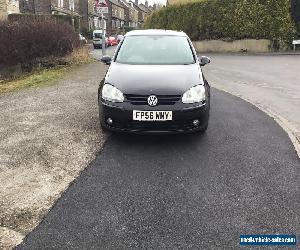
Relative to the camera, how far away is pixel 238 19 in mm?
25734

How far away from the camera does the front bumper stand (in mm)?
5496

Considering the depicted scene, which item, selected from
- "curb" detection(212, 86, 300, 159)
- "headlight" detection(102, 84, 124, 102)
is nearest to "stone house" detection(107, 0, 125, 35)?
"curb" detection(212, 86, 300, 159)

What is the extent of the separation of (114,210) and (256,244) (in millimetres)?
1425

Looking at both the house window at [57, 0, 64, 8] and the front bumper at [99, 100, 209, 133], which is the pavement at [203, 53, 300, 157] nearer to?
the front bumper at [99, 100, 209, 133]

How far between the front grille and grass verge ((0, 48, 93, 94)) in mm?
6535

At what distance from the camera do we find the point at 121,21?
279ft

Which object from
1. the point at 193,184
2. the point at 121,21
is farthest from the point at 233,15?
the point at 121,21

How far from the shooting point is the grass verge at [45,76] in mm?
11539

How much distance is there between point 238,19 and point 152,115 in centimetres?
2222

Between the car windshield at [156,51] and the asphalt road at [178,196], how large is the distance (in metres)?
1.40

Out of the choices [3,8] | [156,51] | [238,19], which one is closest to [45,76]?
[156,51]

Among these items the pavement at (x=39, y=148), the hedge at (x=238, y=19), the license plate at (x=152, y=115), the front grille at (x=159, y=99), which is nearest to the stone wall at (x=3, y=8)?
the hedge at (x=238, y=19)

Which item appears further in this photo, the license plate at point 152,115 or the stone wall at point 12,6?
the stone wall at point 12,6

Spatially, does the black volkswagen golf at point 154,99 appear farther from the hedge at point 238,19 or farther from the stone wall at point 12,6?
the stone wall at point 12,6
